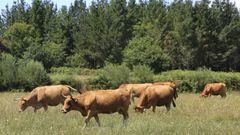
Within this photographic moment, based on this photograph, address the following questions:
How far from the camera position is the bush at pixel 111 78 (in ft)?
175

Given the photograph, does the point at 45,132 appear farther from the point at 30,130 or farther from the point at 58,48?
the point at 58,48

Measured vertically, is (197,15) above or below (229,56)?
above

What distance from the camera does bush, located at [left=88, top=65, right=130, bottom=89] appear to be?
175 ft

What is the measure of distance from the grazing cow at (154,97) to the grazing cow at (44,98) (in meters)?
4.25

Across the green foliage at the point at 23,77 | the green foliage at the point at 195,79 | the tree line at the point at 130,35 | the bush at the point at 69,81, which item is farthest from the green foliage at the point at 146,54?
the green foliage at the point at 23,77

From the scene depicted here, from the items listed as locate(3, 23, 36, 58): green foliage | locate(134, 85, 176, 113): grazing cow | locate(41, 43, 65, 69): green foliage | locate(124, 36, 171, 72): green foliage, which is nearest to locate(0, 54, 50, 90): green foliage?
locate(124, 36, 171, 72): green foliage

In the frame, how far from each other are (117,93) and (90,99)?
1.25 m

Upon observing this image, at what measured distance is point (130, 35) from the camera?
300 ft

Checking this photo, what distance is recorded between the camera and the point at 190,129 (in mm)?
15938

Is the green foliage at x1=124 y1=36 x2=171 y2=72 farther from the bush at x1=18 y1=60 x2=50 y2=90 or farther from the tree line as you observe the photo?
the bush at x1=18 y1=60 x2=50 y2=90

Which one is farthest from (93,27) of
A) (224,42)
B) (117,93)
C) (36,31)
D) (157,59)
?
(117,93)

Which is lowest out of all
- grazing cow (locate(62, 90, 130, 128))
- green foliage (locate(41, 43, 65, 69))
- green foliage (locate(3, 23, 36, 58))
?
green foliage (locate(41, 43, 65, 69))

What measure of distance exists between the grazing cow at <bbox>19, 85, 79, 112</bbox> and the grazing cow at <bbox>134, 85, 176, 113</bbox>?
425 cm

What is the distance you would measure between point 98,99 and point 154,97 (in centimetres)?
682
